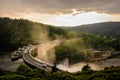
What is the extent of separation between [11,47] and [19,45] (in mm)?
13987

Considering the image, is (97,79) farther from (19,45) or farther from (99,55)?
(19,45)

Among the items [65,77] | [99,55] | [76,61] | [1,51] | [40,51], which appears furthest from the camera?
[99,55]

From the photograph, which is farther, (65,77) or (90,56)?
(90,56)

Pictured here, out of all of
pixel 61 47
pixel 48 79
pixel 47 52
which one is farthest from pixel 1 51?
pixel 48 79

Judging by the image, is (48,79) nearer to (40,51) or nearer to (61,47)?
(40,51)

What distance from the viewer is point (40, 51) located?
156375 millimetres

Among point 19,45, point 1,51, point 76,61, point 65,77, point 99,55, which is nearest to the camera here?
point 65,77

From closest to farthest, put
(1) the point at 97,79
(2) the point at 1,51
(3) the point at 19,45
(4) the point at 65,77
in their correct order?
(1) the point at 97,79 → (4) the point at 65,77 → (2) the point at 1,51 → (3) the point at 19,45

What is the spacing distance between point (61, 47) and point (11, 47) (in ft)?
114

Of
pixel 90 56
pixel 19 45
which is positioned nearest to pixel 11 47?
pixel 19 45

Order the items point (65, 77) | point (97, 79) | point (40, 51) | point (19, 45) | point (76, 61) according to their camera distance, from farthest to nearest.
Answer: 1. point (19, 45)
2. point (40, 51)
3. point (76, 61)
4. point (65, 77)
5. point (97, 79)

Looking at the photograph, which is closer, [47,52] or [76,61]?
[76,61]

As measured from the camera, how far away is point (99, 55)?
177750 millimetres

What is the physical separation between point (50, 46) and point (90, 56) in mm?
28126
